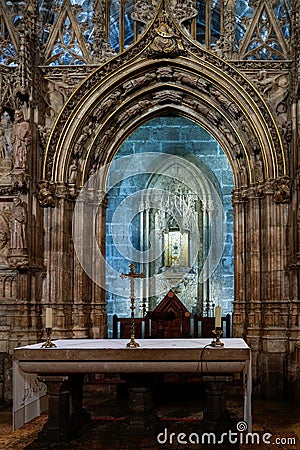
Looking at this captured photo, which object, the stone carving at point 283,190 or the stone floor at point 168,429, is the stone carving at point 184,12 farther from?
the stone floor at point 168,429

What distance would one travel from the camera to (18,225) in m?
10.0

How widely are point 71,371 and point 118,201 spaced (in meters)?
8.07

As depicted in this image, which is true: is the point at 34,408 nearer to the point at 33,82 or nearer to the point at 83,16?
the point at 33,82

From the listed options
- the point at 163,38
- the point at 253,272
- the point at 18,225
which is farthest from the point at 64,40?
the point at 253,272

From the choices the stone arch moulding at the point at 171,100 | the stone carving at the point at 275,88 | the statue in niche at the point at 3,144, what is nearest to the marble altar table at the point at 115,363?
the stone arch moulding at the point at 171,100

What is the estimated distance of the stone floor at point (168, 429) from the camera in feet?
23.6

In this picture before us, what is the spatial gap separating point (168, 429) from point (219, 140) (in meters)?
5.14

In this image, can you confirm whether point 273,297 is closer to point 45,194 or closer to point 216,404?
point 216,404

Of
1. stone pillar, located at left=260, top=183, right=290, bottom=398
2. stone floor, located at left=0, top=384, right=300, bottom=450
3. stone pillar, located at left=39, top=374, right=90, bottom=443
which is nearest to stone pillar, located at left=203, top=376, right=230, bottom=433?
stone floor, located at left=0, top=384, right=300, bottom=450

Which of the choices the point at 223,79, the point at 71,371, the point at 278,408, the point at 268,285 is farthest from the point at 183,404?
the point at 223,79

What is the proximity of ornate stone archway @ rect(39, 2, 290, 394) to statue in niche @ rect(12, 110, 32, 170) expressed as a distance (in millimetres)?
498

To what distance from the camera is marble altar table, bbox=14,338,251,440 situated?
271 inches

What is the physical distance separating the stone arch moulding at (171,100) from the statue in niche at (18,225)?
73cm

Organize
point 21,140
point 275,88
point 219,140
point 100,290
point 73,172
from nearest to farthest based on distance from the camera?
point 21,140 → point 275,88 → point 73,172 → point 100,290 → point 219,140
